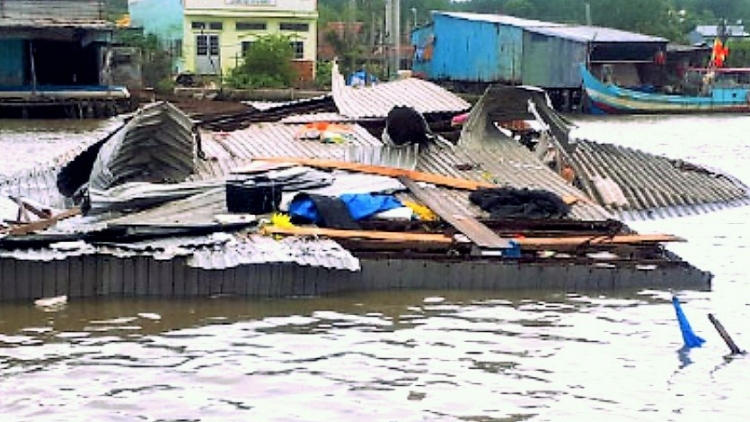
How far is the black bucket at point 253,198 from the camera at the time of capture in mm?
11375

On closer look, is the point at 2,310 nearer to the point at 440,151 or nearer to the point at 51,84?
the point at 440,151

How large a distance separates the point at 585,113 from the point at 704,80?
208 inches

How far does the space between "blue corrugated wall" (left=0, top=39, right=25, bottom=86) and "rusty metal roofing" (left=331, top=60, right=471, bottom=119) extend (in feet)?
57.8

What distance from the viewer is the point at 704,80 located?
43.8 m

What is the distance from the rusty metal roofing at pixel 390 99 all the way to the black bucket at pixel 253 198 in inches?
257

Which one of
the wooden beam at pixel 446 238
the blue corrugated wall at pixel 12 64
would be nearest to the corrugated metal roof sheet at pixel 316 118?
the wooden beam at pixel 446 238

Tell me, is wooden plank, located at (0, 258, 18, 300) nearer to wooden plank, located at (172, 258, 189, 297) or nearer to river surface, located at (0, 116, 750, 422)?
river surface, located at (0, 116, 750, 422)

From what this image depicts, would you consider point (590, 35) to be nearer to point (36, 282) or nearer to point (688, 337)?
point (688, 337)

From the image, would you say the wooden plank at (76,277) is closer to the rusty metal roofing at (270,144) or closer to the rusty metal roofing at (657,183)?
the rusty metal roofing at (270,144)

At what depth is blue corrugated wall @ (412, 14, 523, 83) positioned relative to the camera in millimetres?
43844

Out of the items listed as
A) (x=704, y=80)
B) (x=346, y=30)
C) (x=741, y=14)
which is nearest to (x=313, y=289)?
(x=704, y=80)

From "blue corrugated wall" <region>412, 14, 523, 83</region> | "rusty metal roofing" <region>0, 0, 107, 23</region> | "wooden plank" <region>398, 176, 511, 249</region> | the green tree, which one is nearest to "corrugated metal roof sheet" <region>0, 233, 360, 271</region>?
"wooden plank" <region>398, 176, 511, 249</region>

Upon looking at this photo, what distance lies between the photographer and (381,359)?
8562mm

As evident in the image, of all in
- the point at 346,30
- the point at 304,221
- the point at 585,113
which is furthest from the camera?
the point at 346,30
